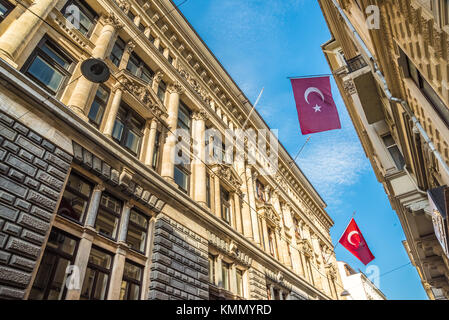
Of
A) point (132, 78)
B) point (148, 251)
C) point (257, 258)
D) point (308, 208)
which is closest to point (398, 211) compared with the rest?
point (257, 258)

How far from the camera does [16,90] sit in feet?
25.3

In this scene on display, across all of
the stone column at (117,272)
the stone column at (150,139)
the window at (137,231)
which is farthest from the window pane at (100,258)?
the stone column at (150,139)

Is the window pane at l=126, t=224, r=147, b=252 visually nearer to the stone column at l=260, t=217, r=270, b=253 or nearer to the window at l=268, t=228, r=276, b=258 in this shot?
the stone column at l=260, t=217, r=270, b=253

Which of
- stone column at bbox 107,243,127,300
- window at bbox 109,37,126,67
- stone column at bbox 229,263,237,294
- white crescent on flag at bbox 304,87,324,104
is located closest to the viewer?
stone column at bbox 107,243,127,300

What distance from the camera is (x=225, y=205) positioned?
59.0 feet

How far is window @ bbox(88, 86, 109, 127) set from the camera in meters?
11.0

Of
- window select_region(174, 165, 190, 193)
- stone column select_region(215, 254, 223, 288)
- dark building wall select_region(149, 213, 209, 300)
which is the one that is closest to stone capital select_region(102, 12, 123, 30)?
window select_region(174, 165, 190, 193)

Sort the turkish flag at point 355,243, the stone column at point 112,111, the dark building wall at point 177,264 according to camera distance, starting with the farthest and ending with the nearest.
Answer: the turkish flag at point 355,243, the stone column at point 112,111, the dark building wall at point 177,264

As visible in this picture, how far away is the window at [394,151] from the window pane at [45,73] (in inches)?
590

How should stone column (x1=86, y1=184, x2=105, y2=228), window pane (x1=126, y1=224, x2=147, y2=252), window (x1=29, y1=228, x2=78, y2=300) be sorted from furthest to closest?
window pane (x1=126, y1=224, x2=147, y2=252) < stone column (x1=86, y1=184, x2=105, y2=228) < window (x1=29, y1=228, x2=78, y2=300)

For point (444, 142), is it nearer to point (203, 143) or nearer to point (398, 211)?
point (398, 211)

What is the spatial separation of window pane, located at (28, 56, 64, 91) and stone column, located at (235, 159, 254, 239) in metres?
13.0

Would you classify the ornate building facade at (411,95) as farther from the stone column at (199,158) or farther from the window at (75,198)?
the window at (75,198)

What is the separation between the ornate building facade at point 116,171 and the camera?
7230 mm
